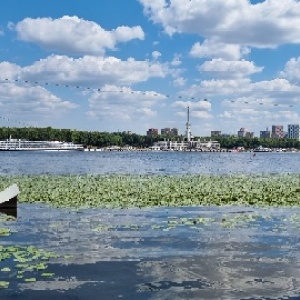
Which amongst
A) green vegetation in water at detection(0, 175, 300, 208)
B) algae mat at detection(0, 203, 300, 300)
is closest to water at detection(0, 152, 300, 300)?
algae mat at detection(0, 203, 300, 300)

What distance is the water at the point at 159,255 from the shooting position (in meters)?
13.8

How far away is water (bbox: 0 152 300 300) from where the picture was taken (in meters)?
13.8

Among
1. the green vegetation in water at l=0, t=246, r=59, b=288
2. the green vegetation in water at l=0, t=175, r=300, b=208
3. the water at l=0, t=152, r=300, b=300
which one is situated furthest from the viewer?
the green vegetation in water at l=0, t=175, r=300, b=208

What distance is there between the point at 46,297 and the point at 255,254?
25.1 ft

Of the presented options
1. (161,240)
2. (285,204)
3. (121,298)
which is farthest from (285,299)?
(285,204)

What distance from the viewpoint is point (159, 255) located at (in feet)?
58.6

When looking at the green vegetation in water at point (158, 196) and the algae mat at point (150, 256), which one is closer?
the algae mat at point (150, 256)

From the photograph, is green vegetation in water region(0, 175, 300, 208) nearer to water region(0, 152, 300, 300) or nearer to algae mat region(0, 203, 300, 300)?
water region(0, 152, 300, 300)

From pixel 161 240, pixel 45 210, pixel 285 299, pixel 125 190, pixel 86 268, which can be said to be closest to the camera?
pixel 285 299

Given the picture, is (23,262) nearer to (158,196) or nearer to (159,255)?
(159,255)

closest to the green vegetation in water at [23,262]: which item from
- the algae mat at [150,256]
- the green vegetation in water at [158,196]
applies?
the algae mat at [150,256]

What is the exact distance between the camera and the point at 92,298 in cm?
1308

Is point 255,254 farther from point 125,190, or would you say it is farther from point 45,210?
point 125,190

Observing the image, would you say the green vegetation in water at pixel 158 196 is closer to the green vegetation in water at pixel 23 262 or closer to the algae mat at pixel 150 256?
the algae mat at pixel 150 256
